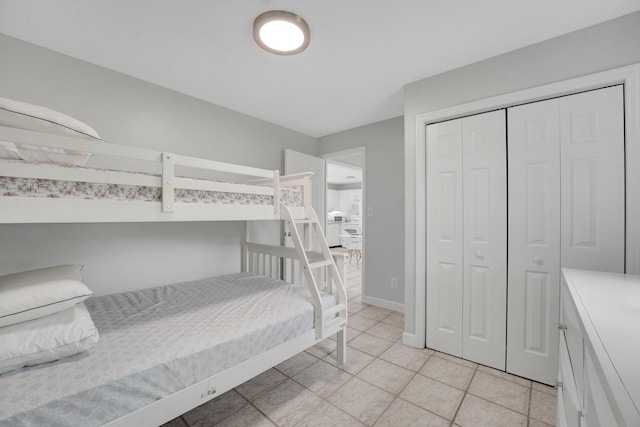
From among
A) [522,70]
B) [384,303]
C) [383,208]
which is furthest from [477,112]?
[384,303]

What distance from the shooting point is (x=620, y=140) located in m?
1.54

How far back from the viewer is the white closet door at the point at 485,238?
192cm

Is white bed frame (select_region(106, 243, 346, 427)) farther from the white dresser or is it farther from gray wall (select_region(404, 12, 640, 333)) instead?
the white dresser

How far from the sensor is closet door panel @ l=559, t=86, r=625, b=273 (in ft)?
5.08

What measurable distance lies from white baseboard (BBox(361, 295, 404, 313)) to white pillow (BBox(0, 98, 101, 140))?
10.3 feet

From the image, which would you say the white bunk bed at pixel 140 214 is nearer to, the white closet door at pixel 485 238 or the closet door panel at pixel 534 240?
the white closet door at pixel 485 238

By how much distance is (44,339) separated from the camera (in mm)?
991

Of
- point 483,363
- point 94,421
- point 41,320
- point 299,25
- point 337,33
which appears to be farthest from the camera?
point 483,363

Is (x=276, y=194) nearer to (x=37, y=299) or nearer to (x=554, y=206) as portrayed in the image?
(x=37, y=299)

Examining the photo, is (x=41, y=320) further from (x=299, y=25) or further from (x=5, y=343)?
(x=299, y=25)

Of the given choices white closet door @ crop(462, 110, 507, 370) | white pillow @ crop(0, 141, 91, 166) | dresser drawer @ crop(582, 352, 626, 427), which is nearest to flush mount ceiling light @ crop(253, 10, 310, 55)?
white pillow @ crop(0, 141, 91, 166)

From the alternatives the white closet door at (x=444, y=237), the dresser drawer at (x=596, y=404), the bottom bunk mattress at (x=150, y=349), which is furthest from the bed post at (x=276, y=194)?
the dresser drawer at (x=596, y=404)

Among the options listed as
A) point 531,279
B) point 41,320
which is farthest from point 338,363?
point 41,320

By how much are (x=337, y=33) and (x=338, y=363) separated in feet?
7.75
